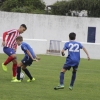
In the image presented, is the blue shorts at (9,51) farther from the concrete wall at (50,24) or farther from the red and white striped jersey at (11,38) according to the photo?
the concrete wall at (50,24)

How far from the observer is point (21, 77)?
1552 cm

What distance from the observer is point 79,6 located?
4647 centimetres

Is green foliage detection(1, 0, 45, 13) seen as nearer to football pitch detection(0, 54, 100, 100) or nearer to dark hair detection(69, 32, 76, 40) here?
football pitch detection(0, 54, 100, 100)

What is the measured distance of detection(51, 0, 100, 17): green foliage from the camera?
45.5 m

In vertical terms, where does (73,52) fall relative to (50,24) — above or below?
above

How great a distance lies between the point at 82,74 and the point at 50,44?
1913 cm

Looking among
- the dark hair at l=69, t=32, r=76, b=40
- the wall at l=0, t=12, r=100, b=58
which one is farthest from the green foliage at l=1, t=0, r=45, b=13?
the dark hair at l=69, t=32, r=76, b=40

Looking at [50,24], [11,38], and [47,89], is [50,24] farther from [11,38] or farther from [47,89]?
[47,89]

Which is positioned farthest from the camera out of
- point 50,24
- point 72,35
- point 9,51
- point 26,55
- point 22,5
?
point 22,5

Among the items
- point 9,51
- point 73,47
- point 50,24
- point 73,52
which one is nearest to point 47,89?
point 73,52

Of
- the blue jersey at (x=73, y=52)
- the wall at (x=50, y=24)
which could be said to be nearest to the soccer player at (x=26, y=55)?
the blue jersey at (x=73, y=52)

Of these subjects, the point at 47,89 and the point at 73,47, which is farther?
the point at 47,89

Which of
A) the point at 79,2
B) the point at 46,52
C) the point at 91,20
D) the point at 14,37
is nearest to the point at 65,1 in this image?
the point at 79,2

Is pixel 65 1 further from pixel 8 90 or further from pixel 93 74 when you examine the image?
pixel 8 90
